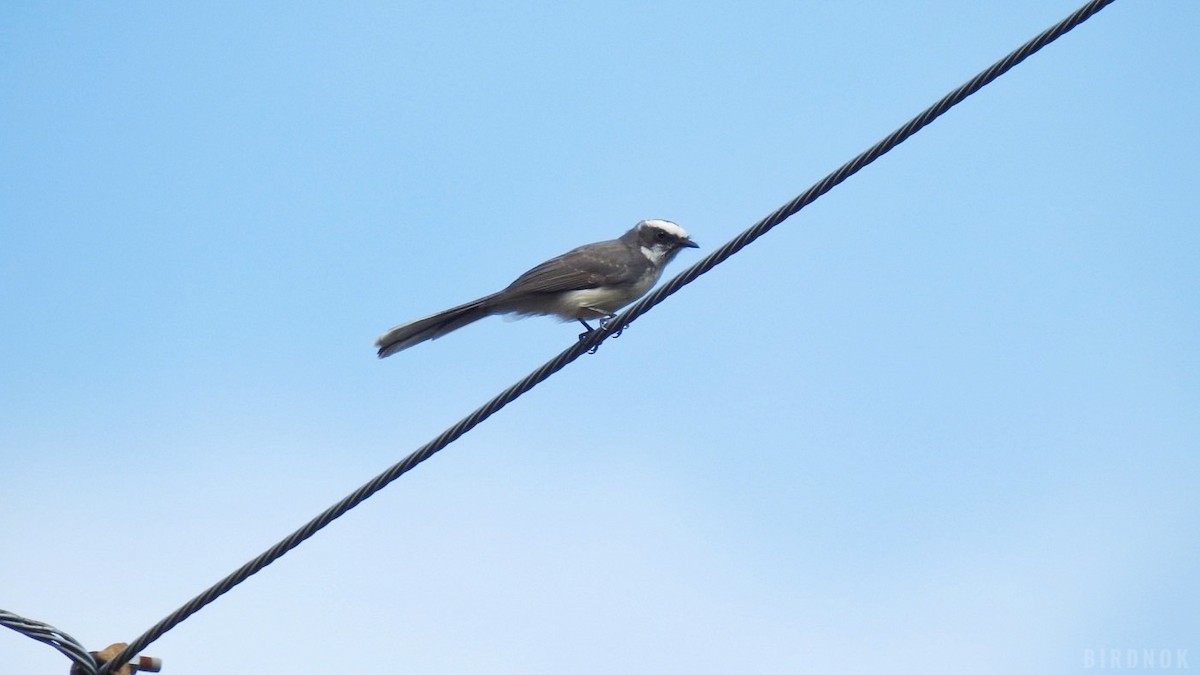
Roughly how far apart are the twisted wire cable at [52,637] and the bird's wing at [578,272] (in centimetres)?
529

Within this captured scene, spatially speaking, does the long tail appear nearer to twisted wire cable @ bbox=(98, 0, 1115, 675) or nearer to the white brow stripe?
the white brow stripe

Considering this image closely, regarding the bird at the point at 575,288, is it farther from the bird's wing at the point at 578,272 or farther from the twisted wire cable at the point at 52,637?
the twisted wire cable at the point at 52,637

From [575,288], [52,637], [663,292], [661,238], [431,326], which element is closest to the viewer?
[52,637]

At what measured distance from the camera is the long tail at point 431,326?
366 inches

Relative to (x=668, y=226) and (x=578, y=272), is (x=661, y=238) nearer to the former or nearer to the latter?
(x=668, y=226)

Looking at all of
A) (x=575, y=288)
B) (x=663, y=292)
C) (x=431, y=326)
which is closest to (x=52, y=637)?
(x=663, y=292)

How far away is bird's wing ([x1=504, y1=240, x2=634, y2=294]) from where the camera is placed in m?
10.2

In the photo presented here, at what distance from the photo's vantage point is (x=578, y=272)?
1034 cm

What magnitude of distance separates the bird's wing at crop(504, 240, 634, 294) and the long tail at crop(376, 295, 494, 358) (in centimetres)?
34

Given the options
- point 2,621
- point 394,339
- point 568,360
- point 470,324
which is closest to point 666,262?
point 470,324

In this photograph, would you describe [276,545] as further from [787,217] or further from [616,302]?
[616,302]

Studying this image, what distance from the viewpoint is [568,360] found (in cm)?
704

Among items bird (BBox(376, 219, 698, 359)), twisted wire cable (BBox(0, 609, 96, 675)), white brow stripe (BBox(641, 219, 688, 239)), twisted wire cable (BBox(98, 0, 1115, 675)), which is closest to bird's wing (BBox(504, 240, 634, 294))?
bird (BBox(376, 219, 698, 359))

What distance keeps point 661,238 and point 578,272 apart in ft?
4.07
